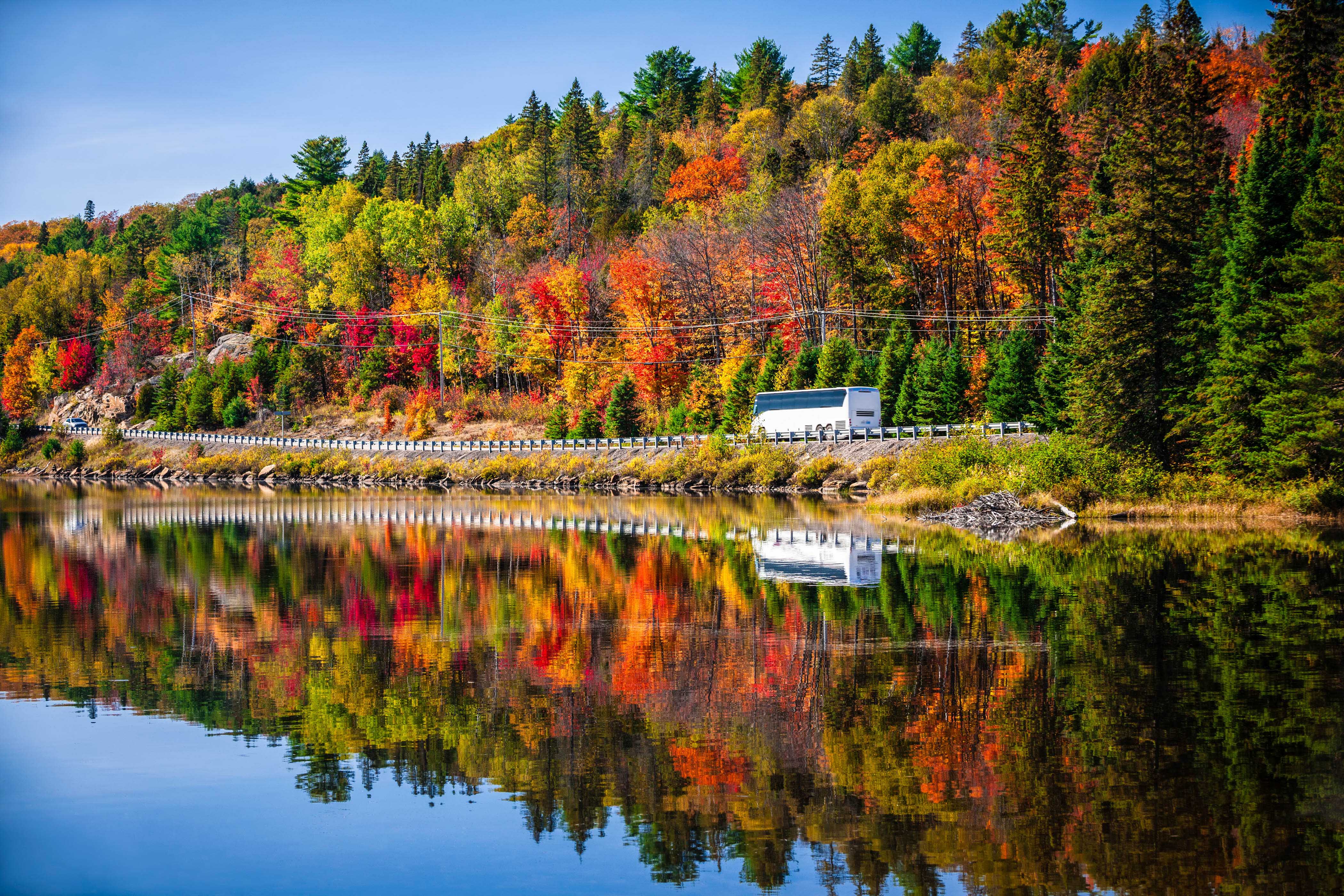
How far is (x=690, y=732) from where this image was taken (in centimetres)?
1404

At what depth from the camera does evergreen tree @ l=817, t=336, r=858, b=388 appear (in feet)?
242

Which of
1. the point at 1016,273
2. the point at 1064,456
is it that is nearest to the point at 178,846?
the point at 1064,456

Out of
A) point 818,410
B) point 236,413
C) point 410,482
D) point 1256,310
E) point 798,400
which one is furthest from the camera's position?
point 236,413

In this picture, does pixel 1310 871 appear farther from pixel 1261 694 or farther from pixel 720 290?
pixel 720 290

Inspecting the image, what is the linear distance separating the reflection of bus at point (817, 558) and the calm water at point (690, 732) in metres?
0.33

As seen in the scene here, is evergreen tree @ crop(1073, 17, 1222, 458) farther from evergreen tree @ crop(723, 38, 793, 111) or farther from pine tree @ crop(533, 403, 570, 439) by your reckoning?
evergreen tree @ crop(723, 38, 793, 111)

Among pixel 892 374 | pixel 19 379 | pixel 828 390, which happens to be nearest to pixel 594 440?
pixel 828 390

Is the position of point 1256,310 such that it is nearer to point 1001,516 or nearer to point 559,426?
point 1001,516

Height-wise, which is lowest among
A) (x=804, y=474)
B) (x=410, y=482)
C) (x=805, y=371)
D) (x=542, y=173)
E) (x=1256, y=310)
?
(x=410, y=482)

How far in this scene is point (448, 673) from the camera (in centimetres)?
1773

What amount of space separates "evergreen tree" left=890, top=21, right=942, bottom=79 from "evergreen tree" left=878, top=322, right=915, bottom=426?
73.8 metres

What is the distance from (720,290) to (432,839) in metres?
82.7

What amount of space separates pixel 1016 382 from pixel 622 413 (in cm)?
3316

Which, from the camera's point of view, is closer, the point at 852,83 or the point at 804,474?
the point at 804,474
